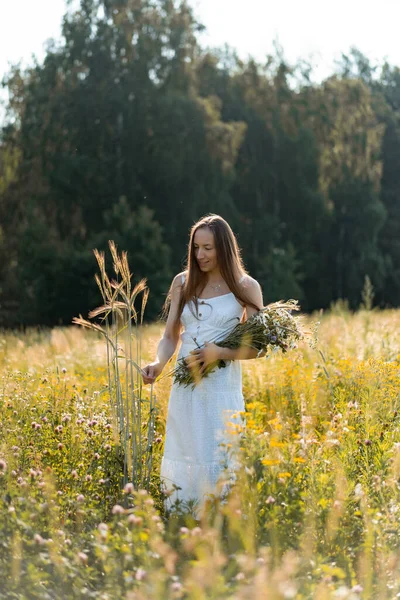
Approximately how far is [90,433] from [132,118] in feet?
84.7

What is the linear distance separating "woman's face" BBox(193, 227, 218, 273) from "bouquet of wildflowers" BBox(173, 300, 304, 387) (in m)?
0.39

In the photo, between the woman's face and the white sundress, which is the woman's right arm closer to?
the white sundress

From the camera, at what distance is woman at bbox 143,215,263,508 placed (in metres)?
4.49

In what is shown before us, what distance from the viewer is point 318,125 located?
35.1m

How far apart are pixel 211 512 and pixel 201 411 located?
0.90 metres

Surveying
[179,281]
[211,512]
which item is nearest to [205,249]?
[179,281]

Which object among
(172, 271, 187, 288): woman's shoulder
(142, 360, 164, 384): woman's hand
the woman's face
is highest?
the woman's face

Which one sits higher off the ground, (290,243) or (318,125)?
(318,125)

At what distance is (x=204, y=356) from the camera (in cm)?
441

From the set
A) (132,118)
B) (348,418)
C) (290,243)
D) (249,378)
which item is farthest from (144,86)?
(348,418)

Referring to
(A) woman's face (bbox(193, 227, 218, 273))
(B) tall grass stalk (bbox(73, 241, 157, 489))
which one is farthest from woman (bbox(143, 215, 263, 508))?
(B) tall grass stalk (bbox(73, 241, 157, 489))

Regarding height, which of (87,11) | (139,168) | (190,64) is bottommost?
(139,168)

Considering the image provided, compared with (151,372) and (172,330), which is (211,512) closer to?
(151,372)

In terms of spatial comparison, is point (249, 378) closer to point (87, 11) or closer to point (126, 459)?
point (126, 459)
